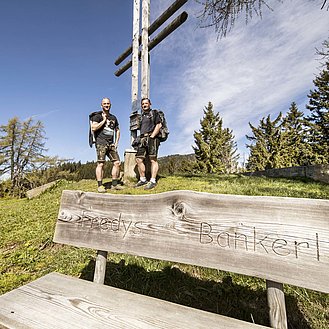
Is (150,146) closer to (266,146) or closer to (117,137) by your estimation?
(117,137)

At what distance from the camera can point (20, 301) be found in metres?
1.18

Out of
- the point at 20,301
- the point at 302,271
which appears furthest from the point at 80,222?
the point at 302,271

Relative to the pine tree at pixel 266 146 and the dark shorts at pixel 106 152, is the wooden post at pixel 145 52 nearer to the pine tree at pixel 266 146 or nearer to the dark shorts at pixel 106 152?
the dark shorts at pixel 106 152

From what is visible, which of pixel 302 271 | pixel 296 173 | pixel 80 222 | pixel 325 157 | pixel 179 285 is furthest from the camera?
pixel 325 157

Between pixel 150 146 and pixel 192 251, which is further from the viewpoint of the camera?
pixel 150 146

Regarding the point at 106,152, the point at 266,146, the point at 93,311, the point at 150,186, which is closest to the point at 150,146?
the point at 150,186

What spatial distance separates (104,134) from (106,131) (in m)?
0.08

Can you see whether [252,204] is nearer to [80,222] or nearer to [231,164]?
[80,222]

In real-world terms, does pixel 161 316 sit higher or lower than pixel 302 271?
lower

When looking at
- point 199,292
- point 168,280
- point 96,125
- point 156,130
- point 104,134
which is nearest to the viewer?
point 199,292

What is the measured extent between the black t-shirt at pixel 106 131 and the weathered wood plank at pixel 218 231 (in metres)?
3.34

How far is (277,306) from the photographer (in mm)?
1084

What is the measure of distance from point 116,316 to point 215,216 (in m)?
0.70

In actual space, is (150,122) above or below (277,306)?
above
